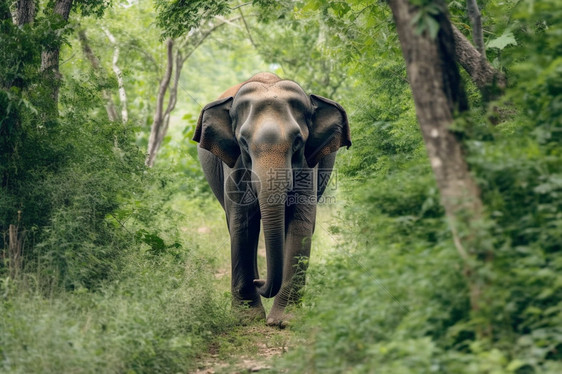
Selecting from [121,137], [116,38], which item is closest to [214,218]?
[116,38]

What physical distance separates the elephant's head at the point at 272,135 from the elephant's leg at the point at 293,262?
31cm

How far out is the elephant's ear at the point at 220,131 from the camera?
31.8 feet

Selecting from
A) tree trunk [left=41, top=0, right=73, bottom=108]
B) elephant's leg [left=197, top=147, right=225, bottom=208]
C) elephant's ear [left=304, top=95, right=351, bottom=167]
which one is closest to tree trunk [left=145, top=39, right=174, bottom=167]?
elephant's leg [left=197, top=147, right=225, bottom=208]

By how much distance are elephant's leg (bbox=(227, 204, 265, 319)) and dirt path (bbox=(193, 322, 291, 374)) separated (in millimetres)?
662

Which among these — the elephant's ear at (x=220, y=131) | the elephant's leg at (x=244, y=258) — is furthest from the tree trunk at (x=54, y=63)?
the elephant's leg at (x=244, y=258)

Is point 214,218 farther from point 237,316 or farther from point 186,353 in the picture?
point 186,353

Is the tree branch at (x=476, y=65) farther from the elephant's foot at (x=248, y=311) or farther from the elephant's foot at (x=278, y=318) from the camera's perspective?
the elephant's foot at (x=248, y=311)

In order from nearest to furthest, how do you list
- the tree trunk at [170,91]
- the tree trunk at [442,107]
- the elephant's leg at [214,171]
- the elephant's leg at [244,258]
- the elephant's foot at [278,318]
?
1. the tree trunk at [442,107]
2. the elephant's foot at [278,318]
3. the elephant's leg at [244,258]
4. the elephant's leg at [214,171]
5. the tree trunk at [170,91]

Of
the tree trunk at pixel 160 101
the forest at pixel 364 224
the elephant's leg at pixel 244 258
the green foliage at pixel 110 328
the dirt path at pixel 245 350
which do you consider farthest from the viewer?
the tree trunk at pixel 160 101

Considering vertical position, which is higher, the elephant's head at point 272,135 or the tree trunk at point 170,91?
the tree trunk at point 170,91

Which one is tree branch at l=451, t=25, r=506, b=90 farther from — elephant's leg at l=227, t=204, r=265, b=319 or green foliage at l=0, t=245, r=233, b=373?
green foliage at l=0, t=245, r=233, b=373

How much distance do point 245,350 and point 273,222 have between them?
146 centimetres

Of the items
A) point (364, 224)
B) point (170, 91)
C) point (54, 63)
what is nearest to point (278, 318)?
point (364, 224)

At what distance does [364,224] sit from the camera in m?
7.93
